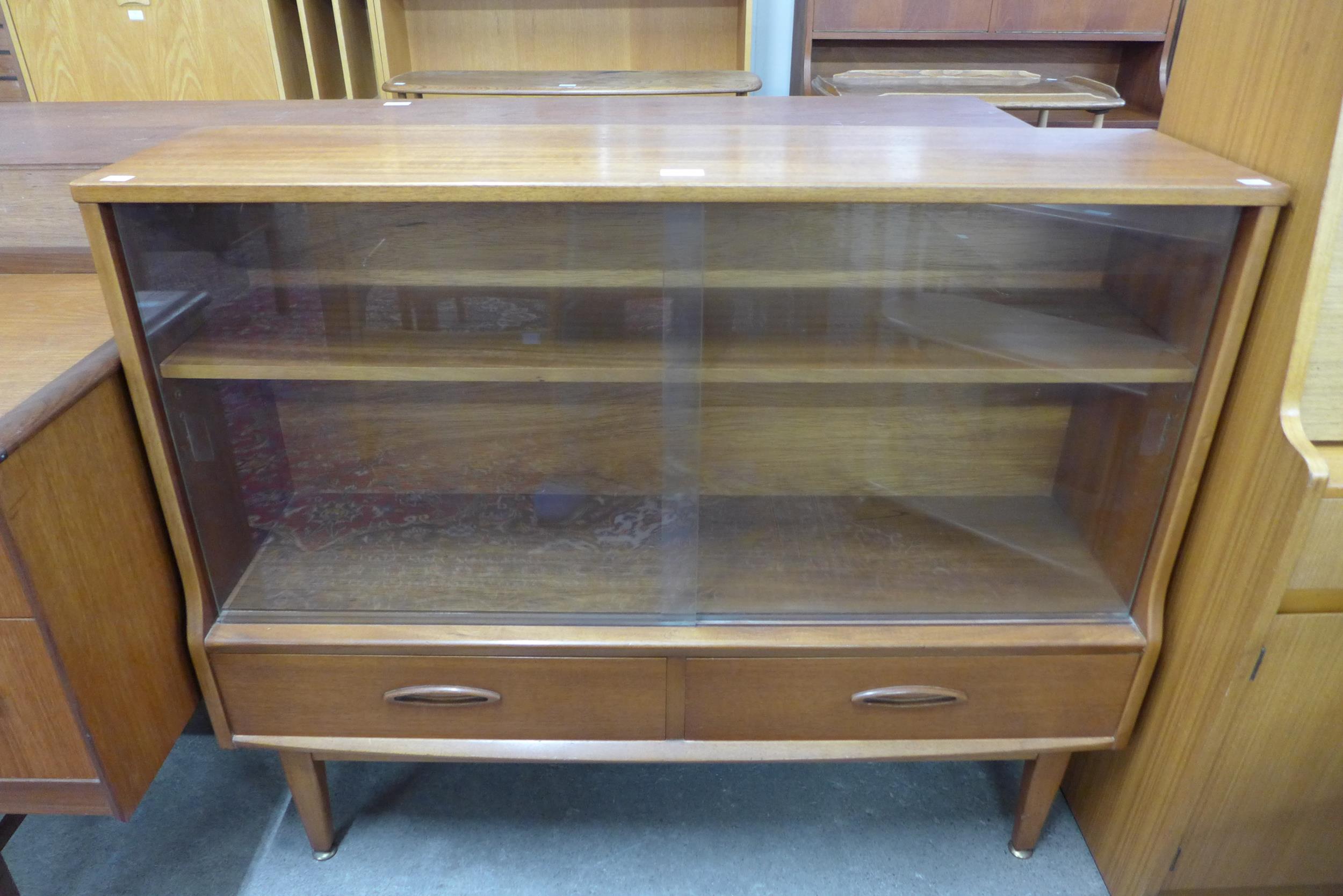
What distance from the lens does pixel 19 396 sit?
2.53 ft

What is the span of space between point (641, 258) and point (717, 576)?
1.31ft

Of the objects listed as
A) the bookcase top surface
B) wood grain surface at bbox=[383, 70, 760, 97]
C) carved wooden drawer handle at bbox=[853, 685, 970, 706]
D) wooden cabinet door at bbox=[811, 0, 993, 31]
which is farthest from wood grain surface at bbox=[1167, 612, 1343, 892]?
wooden cabinet door at bbox=[811, 0, 993, 31]

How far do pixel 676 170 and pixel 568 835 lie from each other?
0.91 meters

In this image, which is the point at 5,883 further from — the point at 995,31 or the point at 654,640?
the point at 995,31

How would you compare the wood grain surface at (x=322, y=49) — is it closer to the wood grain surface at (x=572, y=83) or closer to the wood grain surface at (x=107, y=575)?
the wood grain surface at (x=572, y=83)

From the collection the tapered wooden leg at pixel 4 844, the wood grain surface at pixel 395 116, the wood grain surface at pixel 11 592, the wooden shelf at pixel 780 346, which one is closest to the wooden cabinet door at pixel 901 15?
the wood grain surface at pixel 395 116

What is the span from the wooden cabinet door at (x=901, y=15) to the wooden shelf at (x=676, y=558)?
1.83 metres

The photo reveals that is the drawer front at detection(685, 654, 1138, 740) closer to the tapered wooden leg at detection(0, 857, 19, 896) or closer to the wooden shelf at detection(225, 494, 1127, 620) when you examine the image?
the wooden shelf at detection(225, 494, 1127, 620)

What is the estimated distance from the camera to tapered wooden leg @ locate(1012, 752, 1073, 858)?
1095 millimetres

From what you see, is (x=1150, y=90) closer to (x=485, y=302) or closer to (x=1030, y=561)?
(x=1030, y=561)

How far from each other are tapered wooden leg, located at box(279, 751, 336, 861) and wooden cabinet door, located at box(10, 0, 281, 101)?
7.63 ft

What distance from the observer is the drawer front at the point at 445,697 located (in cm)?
99

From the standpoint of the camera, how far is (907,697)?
40.2 inches

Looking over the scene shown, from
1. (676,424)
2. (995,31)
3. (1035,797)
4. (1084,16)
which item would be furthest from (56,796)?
(1084,16)
